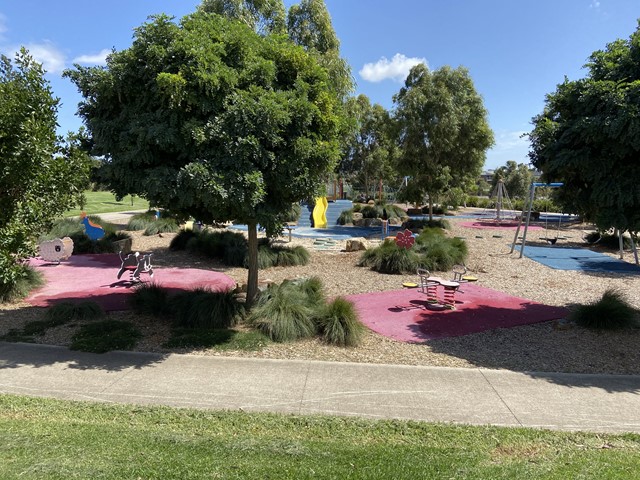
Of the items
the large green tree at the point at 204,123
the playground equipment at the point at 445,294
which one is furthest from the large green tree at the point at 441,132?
the large green tree at the point at 204,123

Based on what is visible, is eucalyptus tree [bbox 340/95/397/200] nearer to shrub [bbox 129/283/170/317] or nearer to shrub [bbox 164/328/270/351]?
shrub [bbox 129/283/170/317]

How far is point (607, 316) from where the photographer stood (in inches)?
338

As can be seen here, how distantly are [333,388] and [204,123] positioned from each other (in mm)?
4122

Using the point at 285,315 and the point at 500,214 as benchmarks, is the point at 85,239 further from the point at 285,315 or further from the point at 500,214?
the point at 500,214

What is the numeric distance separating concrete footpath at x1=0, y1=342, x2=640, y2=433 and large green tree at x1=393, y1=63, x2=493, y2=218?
798 inches

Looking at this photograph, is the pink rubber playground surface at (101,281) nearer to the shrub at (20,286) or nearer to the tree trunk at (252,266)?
the shrub at (20,286)

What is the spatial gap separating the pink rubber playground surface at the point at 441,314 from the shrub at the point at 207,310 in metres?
2.55

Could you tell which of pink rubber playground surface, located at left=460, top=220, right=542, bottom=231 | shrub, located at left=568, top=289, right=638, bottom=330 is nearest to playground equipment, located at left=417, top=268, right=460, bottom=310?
shrub, located at left=568, top=289, right=638, bottom=330

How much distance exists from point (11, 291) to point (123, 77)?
5.93 meters

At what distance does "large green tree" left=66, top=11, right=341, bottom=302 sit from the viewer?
6.69 m

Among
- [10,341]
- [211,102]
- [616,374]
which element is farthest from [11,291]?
[616,374]

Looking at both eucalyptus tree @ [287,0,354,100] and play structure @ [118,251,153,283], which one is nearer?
play structure @ [118,251,153,283]

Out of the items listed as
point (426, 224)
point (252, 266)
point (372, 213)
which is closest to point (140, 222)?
point (426, 224)

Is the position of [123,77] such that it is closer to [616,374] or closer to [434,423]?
[434,423]
